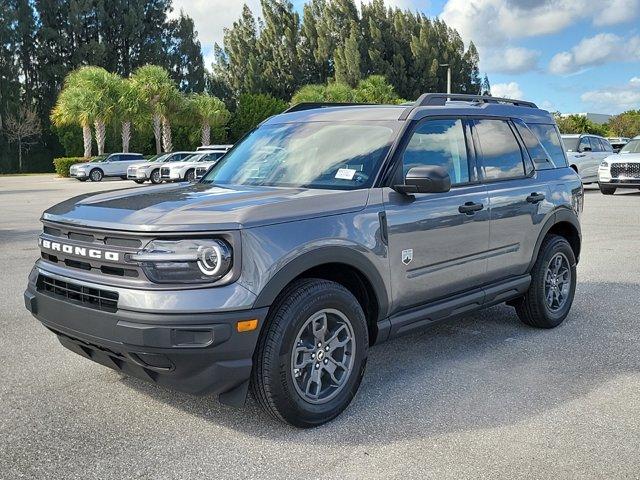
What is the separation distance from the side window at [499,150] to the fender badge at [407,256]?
117 centimetres

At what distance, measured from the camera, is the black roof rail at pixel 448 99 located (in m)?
4.70

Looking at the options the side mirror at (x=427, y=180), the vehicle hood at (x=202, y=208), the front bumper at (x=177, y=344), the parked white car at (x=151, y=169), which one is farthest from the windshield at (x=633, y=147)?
the parked white car at (x=151, y=169)

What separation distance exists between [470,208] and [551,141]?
1.72 meters

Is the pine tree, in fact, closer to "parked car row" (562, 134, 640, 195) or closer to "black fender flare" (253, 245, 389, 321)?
"parked car row" (562, 134, 640, 195)

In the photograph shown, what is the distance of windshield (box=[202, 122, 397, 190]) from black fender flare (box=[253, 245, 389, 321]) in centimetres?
52

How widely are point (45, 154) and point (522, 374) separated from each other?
187ft

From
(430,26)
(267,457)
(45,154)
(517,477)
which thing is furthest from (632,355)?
(430,26)

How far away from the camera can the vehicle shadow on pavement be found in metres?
3.81

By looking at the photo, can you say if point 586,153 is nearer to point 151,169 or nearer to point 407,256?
point 407,256

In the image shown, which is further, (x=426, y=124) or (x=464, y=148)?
(x=464, y=148)

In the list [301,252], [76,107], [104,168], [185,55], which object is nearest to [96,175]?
[104,168]

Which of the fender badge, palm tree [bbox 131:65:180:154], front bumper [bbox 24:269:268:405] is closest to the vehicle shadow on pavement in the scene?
front bumper [bbox 24:269:268:405]

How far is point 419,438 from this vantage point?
11.9 feet

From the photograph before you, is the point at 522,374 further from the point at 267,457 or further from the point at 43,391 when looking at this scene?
the point at 43,391
